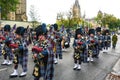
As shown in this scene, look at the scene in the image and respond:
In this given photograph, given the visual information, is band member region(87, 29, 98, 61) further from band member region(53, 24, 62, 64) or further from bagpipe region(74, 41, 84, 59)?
bagpipe region(74, 41, 84, 59)

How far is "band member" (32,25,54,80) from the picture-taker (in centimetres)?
766

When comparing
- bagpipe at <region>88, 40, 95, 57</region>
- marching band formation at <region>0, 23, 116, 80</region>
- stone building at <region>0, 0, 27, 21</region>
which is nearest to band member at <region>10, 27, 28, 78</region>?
marching band formation at <region>0, 23, 116, 80</region>

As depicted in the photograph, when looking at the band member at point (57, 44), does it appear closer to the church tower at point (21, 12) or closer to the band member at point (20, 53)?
the band member at point (20, 53)

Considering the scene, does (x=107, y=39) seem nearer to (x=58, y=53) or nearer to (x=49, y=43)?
(x=58, y=53)

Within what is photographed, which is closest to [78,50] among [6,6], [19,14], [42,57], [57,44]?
[57,44]

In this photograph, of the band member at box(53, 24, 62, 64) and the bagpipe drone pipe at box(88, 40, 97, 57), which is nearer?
the band member at box(53, 24, 62, 64)

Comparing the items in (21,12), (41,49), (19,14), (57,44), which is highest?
(21,12)

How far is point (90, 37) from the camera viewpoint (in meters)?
14.7

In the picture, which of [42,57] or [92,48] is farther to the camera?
[92,48]

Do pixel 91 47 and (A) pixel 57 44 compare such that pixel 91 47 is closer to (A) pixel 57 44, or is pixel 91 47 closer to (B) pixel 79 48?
(A) pixel 57 44

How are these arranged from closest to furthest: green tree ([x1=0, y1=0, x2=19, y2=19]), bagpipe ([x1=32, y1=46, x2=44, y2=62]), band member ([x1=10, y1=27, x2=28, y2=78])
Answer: bagpipe ([x1=32, y1=46, x2=44, y2=62]) → band member ([x1=10, y1=27, x2=28, y2=78]) → green tree ([x1=0, y1=0, x2=19, y2=19])

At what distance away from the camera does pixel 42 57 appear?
7.68 m

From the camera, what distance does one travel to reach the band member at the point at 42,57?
7656mm

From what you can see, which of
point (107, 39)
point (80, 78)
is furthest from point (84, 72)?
point (107, 39)
